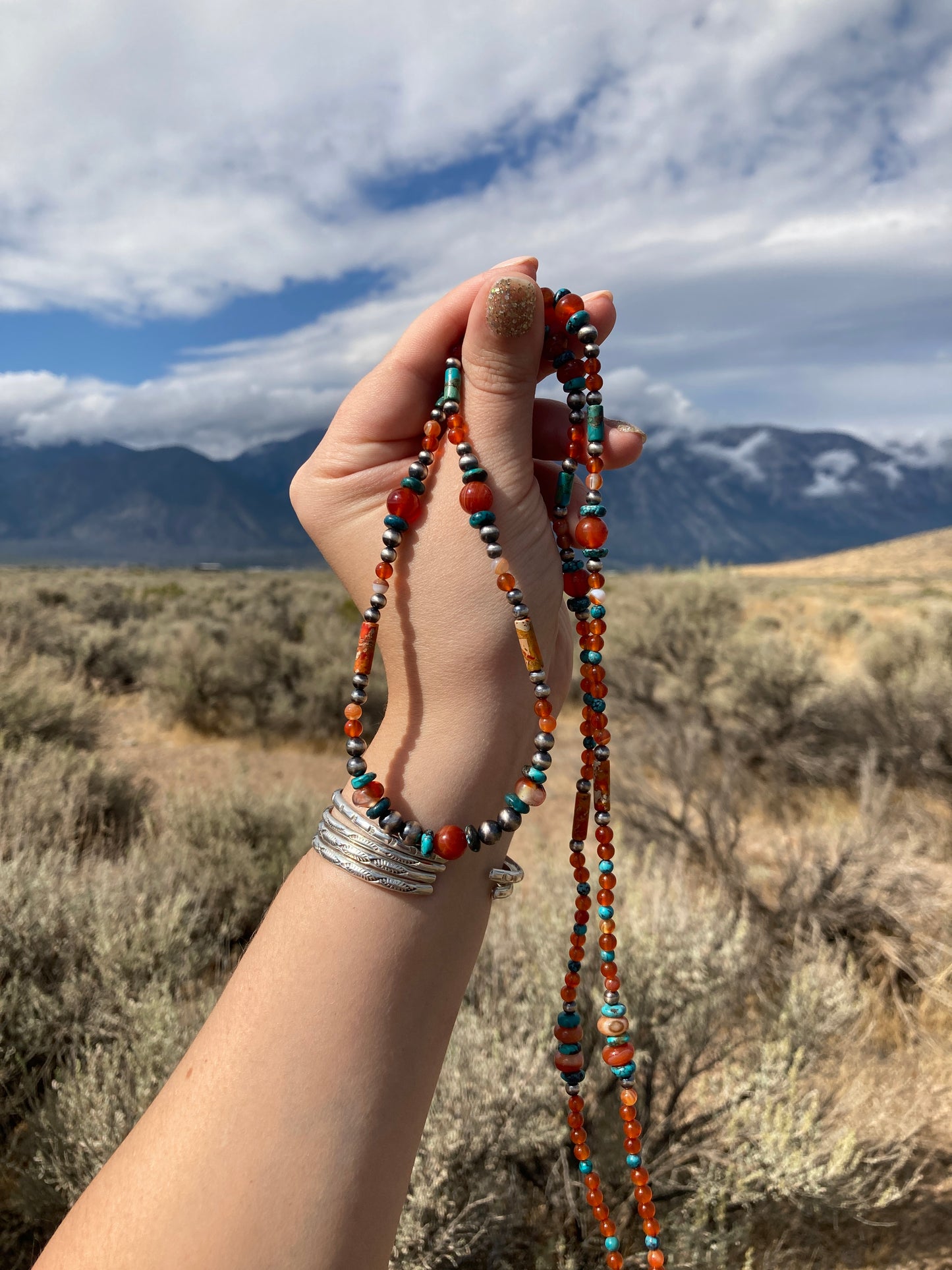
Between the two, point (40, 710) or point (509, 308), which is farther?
point (40, 710)

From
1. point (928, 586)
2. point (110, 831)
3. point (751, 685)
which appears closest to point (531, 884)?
point (110, 831)

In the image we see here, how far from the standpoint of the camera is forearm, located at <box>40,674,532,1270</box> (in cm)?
77

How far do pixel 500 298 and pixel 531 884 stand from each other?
366 centimetres

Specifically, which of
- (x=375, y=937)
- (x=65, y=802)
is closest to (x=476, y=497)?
(x=375, y=937)

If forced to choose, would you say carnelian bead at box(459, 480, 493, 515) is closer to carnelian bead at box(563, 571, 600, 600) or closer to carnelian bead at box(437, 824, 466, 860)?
carnelian bead at box(563, 571, 600, 600)

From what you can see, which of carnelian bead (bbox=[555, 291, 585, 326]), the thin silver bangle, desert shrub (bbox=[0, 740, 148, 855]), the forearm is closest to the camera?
the forearm

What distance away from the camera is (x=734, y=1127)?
99.0 inches

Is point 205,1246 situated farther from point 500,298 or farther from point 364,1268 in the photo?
point 500,298

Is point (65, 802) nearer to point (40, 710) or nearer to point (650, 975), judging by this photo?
point (40, 710)

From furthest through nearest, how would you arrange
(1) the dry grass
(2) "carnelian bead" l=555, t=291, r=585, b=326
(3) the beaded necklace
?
1. (1) the dry grass
2. (2) "carnelian bead" l=555, t=291, r=585, b=326
3. (3) the beaded necklace

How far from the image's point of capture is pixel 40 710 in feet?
22.2

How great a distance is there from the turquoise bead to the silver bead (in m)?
0.57

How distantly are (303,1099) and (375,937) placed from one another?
0.18 metres

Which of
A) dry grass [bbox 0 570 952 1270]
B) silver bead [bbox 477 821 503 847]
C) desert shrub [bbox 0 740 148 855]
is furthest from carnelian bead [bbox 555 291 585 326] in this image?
desert shrub [bbox 0 740 148 855]
